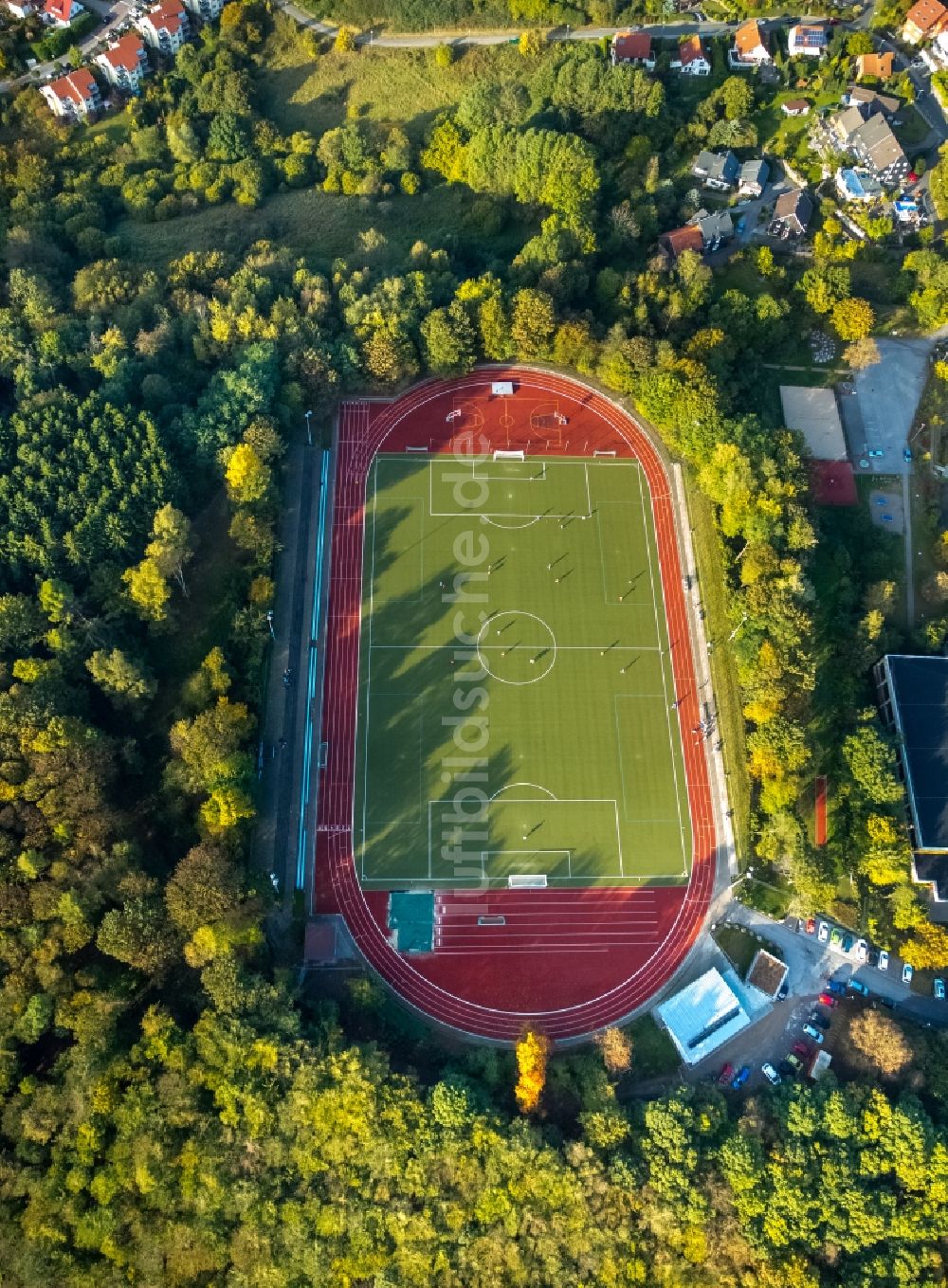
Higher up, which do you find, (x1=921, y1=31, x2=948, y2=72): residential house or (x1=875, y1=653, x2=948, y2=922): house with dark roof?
(x1=921, y1=31, x2=948, y2=72): residential house

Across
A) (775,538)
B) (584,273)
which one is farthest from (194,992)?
(584,273)

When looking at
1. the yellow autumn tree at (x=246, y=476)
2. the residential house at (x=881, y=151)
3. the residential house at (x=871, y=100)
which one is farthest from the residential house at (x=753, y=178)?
→ the yellow autumn tree at (x=246, y=476)

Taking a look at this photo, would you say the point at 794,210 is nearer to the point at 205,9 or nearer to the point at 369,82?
the point at 369,82

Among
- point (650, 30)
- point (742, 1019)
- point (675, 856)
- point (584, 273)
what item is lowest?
point (742, 1019)

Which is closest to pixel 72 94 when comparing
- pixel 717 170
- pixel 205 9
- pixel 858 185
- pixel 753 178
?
pixel 205 9

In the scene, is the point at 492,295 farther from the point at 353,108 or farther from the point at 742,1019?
the point at 742,1019

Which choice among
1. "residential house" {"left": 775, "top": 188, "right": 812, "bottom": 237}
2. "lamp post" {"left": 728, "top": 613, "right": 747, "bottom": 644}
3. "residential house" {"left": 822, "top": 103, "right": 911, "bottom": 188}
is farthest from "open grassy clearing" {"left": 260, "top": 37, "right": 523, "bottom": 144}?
"lamp post" {"left": 728, "top": 613, "right": 747, "bottom": 644}

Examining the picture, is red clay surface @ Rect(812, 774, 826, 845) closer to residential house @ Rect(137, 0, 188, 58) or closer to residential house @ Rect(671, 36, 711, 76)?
residential house @ Rect(671, 36, 711, 76)
